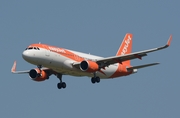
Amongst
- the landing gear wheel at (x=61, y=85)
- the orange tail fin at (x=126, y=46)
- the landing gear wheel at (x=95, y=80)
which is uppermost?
the orange tail fin at (x=126, y=46)

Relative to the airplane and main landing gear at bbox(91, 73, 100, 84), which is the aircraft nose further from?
main landing gear at bbox(91, 73, 100, 84)

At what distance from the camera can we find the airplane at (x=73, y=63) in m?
71.9

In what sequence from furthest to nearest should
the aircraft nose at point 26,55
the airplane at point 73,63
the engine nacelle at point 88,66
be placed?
the engine nacelle at point 88,66
the airplane at point 73,63
the aircraft nose at point 26,55

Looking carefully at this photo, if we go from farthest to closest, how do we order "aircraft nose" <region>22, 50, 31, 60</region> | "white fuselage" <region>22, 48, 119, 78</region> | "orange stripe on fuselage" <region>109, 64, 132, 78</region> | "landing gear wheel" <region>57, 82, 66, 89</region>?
"orange stripe on fuselage" <region>109, 64, 132, 78</region> < "landing gear wheel" <region>57, 82, 66, 89</region> < "white fuselage" <region>22, 48, 119, 78</region> < "aircraft nose" <region>22, 50, 31, 60</region>

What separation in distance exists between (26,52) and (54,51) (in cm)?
378

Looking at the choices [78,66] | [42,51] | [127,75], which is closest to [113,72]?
[127,75]

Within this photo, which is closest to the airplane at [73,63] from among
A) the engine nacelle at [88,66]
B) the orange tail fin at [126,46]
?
the engine nacelle at [88,66]

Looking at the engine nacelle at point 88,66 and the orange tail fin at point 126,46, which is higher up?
the orange tail fin at point 126,46

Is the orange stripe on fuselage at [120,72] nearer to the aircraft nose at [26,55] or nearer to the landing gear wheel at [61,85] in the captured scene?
the landing gear wheel at [61,85]

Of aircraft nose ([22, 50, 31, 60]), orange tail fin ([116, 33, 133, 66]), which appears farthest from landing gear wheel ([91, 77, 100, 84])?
orange tail fin ([116, 33, 133, 66])

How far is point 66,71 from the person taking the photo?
75.3 m

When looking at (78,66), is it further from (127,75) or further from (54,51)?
(127,75)

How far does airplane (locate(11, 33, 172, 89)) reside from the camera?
71.9 metres

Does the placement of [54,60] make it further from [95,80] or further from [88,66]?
[95,80]
